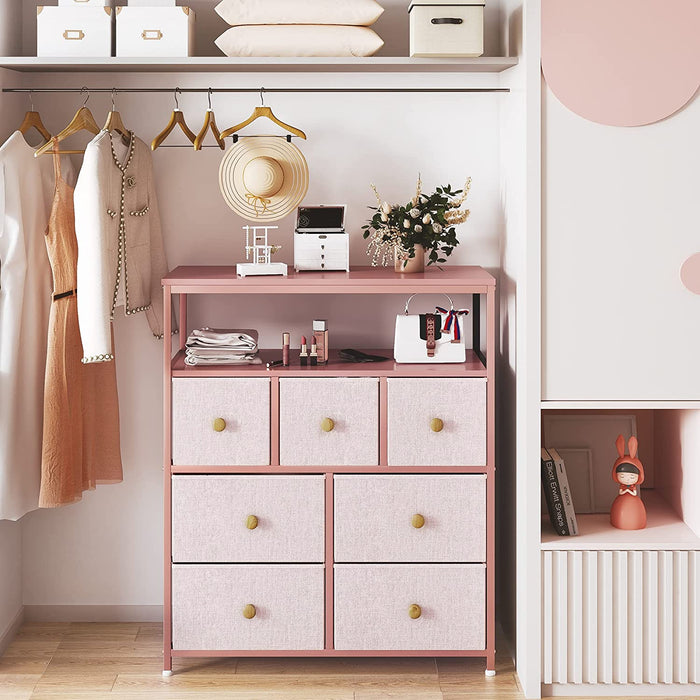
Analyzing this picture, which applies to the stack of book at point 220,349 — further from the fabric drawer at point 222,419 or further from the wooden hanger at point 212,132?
the wooden hanger at point 212,132

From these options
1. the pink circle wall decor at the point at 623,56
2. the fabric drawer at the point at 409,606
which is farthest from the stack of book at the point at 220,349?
the pink circle wall decor at the point at 623,56

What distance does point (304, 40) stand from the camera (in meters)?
2.90

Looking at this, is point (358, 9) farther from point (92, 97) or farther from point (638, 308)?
point (638, 308)

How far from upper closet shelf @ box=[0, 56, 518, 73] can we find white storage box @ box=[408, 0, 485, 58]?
0.16ft

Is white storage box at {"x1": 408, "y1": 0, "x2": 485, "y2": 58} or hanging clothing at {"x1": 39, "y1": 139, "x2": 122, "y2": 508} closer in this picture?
white storage box at {"x1": 408, "y1": 0, "x2": 485, "y2": 58}

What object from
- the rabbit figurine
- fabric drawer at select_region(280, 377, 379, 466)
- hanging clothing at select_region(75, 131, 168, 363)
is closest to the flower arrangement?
fabric drawer at select_region(280, 377, 379, 466)

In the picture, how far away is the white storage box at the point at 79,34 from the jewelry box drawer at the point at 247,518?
131cm

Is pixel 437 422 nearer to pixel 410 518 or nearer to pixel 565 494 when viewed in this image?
pixel 410 518

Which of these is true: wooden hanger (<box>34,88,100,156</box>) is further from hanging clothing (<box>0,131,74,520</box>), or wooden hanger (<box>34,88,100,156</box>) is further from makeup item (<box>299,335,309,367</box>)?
makeup item (<box>299,335,309,367</box>)

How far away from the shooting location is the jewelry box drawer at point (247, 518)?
2.93 meters

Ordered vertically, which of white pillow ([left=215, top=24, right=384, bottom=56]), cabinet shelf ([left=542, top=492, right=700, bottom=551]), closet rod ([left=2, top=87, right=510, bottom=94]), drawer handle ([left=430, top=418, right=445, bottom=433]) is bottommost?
cabinet shelf ([left=542, top=492, right=700, bottom=551])

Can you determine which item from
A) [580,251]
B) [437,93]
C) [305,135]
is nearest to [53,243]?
[305,135]

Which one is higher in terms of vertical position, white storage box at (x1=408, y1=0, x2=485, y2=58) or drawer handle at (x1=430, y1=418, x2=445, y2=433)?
white storage box at (x1=408, y1=0, x2=485, y2=58)

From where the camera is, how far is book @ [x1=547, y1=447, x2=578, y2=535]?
293cm
